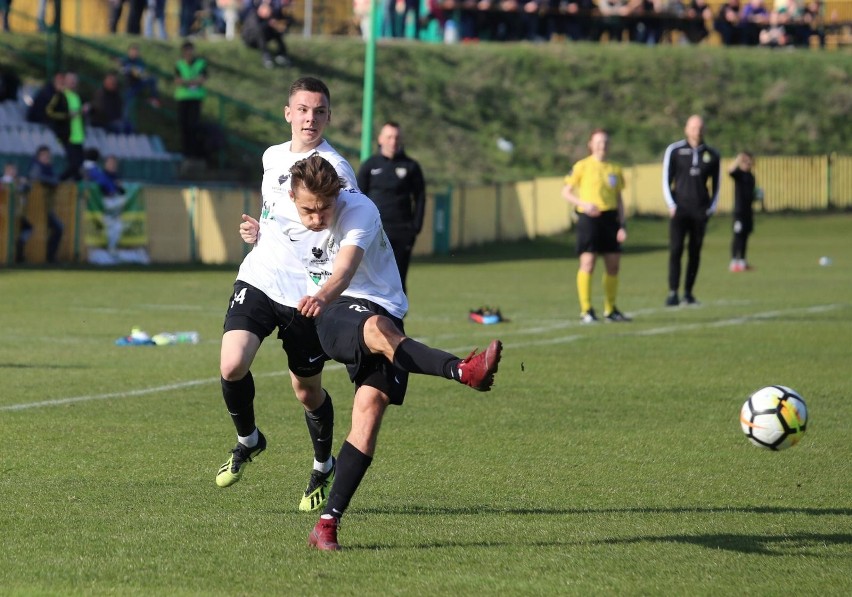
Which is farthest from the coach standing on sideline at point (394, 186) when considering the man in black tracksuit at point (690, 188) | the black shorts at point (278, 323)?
the black shorts at point (278, 323)

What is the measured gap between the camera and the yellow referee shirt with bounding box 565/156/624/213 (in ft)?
56.4

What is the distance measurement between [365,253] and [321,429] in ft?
3.77

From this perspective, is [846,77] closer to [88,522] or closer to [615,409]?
[615,409]

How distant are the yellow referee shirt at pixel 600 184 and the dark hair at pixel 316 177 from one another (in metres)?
10.7

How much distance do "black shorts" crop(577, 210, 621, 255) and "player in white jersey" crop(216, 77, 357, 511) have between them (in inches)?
389

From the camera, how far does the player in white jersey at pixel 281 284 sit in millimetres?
7238

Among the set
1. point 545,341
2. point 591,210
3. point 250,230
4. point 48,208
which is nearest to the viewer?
point 250,230

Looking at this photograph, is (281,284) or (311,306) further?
(281,284)

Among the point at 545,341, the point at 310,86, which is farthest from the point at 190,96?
the point at 310,86

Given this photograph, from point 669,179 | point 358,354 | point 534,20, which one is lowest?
point 358,354

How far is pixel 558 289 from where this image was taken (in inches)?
889

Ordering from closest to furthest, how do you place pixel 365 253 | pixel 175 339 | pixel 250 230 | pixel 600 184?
1. pixel 365 253
2. pixel 250 230
3. pixel 175 339
4. pixel 600 184

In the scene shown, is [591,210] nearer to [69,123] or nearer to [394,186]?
[394,186]

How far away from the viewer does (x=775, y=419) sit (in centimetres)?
784
